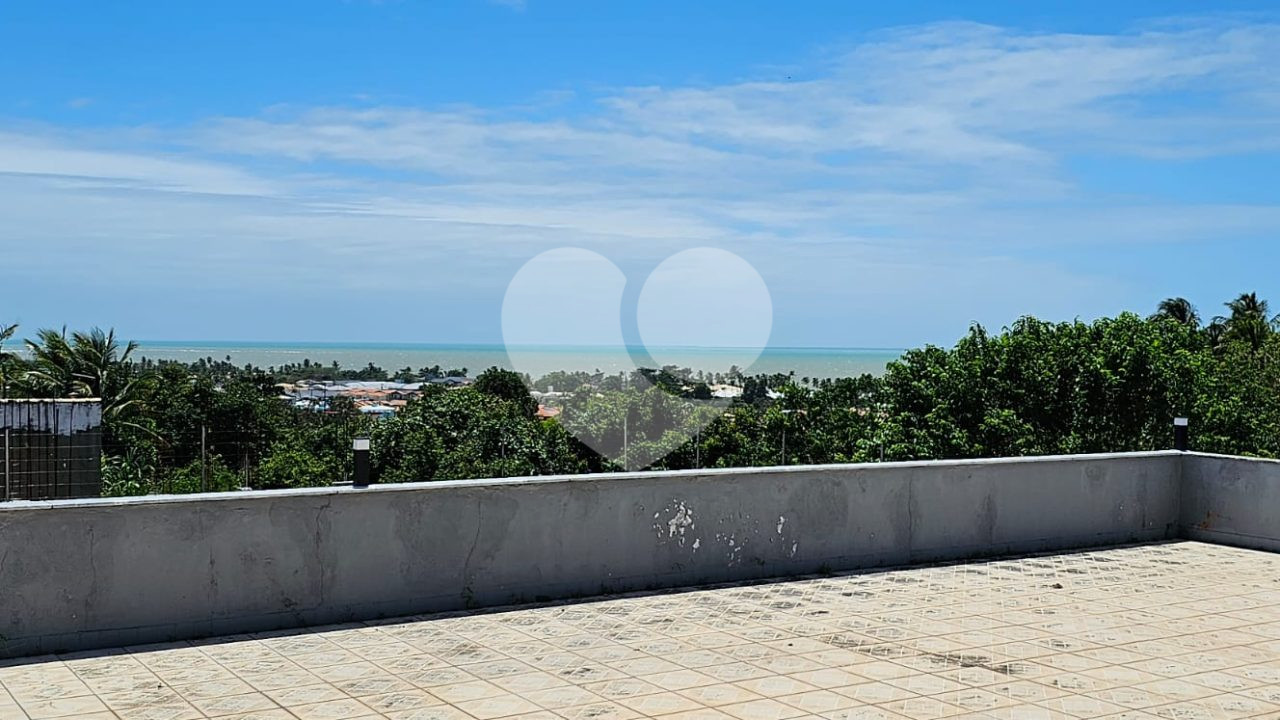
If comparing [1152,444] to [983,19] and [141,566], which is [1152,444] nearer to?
[983,19]

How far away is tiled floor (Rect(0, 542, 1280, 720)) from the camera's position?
16.7 feet

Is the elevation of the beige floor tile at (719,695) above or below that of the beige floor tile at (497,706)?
below

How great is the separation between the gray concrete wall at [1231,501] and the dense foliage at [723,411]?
13110mm

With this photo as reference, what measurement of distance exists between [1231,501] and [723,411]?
1429 inches

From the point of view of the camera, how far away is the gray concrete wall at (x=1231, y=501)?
966cm

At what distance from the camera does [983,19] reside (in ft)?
52.5

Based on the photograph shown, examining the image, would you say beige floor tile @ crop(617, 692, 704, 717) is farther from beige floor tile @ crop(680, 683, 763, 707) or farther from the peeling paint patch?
the peeling paint patch

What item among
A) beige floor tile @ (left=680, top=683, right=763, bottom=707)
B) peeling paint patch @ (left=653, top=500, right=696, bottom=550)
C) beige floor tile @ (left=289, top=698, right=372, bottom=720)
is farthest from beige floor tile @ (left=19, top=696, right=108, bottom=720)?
peeling paint patch @ (left=653, top=500, right=696, bottom=550)

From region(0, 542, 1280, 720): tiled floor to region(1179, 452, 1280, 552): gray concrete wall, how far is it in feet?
6.96

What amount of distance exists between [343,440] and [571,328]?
13.1 metres

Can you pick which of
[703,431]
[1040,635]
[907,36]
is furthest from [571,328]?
[1040,635]

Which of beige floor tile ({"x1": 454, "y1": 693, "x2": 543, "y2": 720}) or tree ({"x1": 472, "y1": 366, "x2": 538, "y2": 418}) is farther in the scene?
tree ({"x1": 472, "y1": 366, "x2": 538, "y2": 418})

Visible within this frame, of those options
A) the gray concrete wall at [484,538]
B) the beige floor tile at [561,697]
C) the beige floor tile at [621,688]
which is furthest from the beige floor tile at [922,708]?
the gray concrete wall at [484,538]

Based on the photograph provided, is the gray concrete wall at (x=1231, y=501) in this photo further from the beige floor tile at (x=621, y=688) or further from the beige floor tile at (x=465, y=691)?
the beige floor tile at (x=465, y=691)
